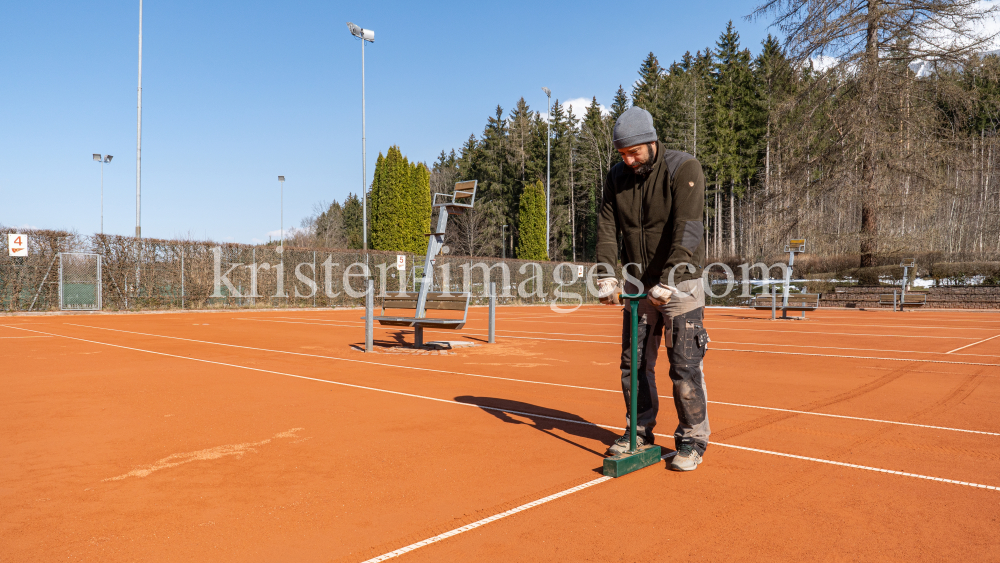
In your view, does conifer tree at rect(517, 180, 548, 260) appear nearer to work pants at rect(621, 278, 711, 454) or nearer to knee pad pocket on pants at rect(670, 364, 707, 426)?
work pants at rect(621, 278, 711, 454)

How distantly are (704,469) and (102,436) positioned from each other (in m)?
4.39

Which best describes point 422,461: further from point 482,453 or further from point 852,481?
point 852,481

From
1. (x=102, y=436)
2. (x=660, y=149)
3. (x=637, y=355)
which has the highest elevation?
(x=660, y=149)

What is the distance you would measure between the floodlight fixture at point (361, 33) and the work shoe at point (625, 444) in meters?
35.1

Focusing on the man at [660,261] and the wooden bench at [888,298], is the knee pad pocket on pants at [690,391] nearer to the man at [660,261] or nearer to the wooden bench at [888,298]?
the man at [660,261]

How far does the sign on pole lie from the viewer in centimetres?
1905

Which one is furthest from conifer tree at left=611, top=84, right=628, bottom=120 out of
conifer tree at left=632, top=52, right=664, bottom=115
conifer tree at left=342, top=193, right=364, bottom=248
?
conifer tree at left=342, top=193, right=364, bottom=248

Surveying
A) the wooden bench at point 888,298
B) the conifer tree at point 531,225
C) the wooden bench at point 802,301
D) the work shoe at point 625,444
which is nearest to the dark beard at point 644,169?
the work shoe at point 625,444

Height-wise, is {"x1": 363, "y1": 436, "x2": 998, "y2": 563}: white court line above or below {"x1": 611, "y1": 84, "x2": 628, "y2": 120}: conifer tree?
below

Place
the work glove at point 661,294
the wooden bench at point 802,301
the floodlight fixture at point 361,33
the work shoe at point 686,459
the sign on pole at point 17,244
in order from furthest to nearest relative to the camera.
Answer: the floodlight fixture at point 361,33
the sign on pole at point 17,244
the wooden bench at point 802,301
the work shoe at point 686,459
the work glove at point 661,294

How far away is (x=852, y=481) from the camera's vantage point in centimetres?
361

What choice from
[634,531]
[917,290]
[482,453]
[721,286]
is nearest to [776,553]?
[634,531]

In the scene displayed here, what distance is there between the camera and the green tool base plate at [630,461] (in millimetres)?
3646

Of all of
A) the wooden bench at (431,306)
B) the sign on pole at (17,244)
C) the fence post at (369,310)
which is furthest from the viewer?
the sign on pole at (17,244)
